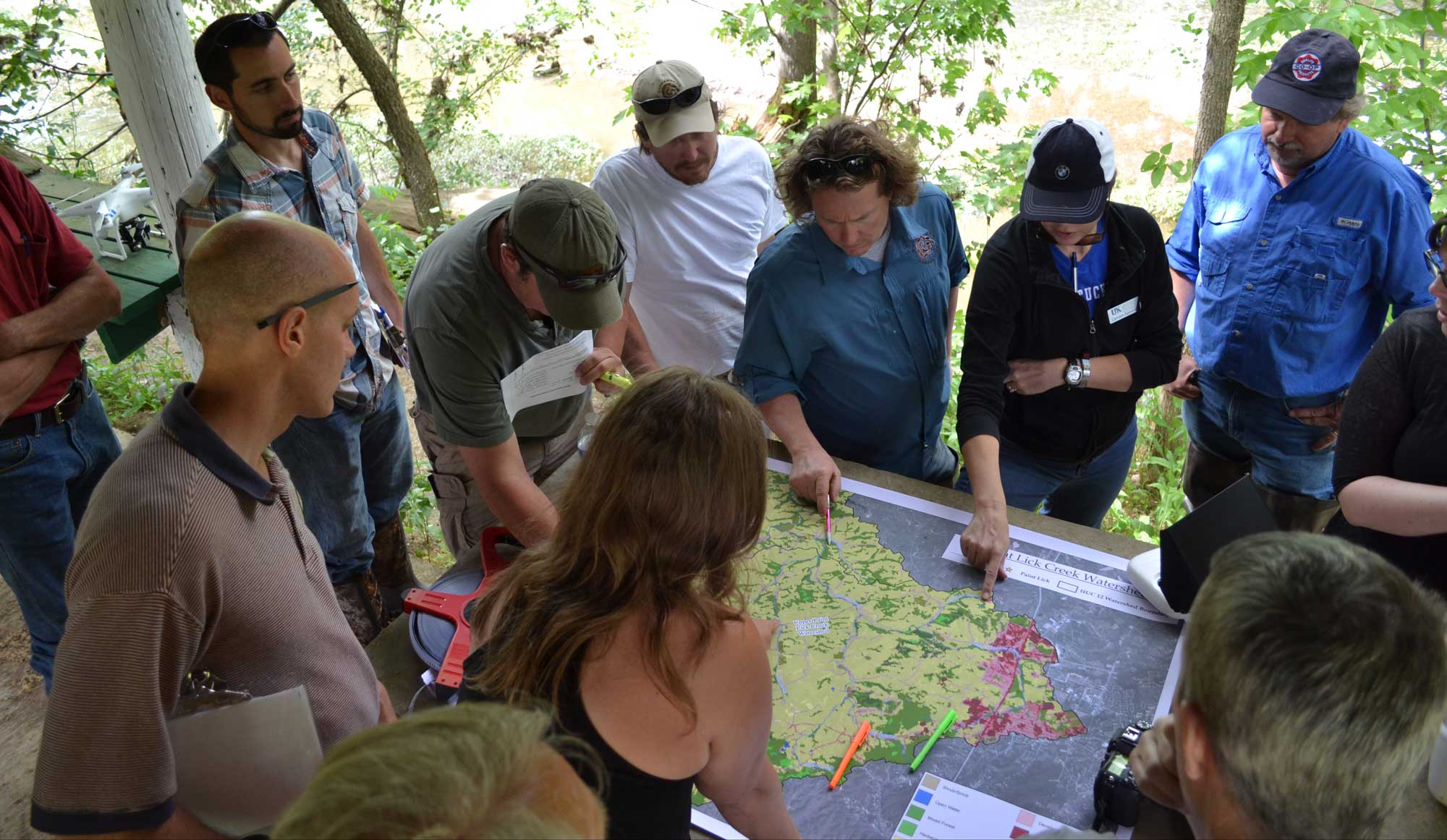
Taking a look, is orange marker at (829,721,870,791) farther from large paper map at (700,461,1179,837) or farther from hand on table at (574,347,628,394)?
hand on table at (574,347,628,394)

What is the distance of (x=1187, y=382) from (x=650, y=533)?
240cm

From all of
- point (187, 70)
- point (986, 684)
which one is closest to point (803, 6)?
point (187, 70)

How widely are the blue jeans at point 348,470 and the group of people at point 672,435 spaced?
13 mm

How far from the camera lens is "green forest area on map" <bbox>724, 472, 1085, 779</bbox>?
1678 millimetres

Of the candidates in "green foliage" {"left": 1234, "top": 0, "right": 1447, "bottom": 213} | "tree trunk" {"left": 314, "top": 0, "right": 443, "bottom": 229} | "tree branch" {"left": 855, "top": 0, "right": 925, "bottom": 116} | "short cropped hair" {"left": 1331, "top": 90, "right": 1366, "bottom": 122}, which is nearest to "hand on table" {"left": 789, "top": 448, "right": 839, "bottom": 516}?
"short cropped hair" {"left": 1331, "top": 90, "right": 1366, "bottom": 122}

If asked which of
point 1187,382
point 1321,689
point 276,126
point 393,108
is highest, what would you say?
point 276,126

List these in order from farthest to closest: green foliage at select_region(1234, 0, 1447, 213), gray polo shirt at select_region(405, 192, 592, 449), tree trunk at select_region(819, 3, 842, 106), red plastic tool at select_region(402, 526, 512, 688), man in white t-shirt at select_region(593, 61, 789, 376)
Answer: tree trunk at select_region(819, 3, 842, 106)
green foliage at select_region(1234, 0, 1447, 213)
man in white t-shirt at select_region(593, 61, 789, 376)
gray polo shirt at select_region(405, 192, 592, 449)
red plastic tool at select_region(402, 526, 512, 688)

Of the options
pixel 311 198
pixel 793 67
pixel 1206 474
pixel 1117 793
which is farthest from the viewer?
pixel 793 67

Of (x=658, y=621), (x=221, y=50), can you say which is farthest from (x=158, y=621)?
(x=221, y=50)

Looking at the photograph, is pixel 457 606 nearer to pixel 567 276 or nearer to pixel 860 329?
pixel 567 276

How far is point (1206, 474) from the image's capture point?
127 inches

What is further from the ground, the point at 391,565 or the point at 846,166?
the point at 846,166

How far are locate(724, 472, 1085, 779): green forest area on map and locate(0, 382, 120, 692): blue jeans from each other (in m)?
1.72

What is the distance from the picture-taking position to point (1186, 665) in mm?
1082
